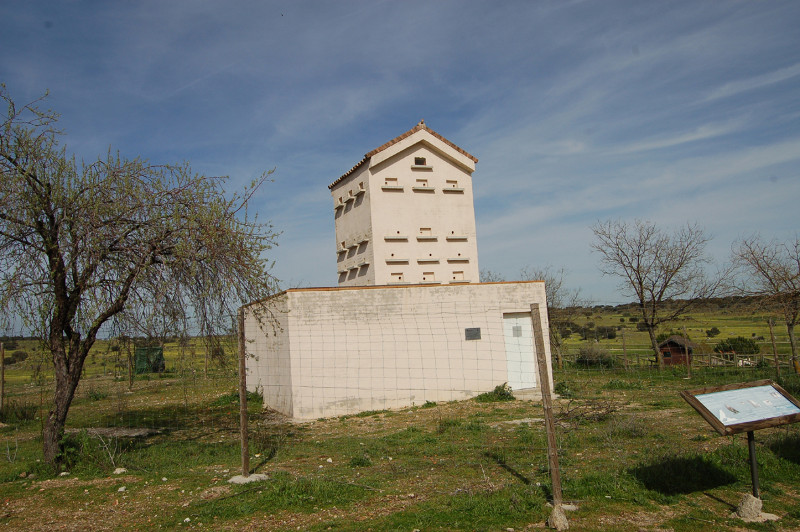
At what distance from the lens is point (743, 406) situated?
5.61 m

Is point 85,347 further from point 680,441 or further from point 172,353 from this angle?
point 680,441

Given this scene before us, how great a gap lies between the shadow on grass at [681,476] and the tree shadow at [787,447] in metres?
1.12

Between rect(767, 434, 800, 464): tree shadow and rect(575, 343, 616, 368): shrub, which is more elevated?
rect(575, 343, 616, 368): shrub

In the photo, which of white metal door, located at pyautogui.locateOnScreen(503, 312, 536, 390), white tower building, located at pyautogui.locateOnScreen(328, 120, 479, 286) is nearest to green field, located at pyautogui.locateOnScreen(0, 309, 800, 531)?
white metal door, located at pyautogui.locateOnScreen(503, 312, 536, 390)

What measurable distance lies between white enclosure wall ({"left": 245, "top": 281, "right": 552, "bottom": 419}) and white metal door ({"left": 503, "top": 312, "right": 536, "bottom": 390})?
0.10 feet

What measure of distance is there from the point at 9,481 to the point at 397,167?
16.2 meters

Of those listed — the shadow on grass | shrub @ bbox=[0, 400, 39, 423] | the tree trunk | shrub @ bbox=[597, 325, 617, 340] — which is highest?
shrub @ bbox=[597, 325, 617, 340]

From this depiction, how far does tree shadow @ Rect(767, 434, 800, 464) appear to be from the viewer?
722 cm

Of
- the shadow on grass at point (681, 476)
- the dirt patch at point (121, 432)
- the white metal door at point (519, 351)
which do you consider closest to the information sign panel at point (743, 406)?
the shadow on grass at point (681, 476)

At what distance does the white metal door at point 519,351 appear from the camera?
17.0m

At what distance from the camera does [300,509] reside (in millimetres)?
6172

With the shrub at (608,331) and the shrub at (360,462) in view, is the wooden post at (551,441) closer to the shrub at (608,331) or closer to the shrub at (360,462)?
the shrub at (360,462)

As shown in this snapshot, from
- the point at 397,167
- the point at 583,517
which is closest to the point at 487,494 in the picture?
the point at 583,517

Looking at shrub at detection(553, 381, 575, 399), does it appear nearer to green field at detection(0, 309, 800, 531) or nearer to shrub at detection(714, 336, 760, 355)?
green field at detection(0, 309, 800, 531)
